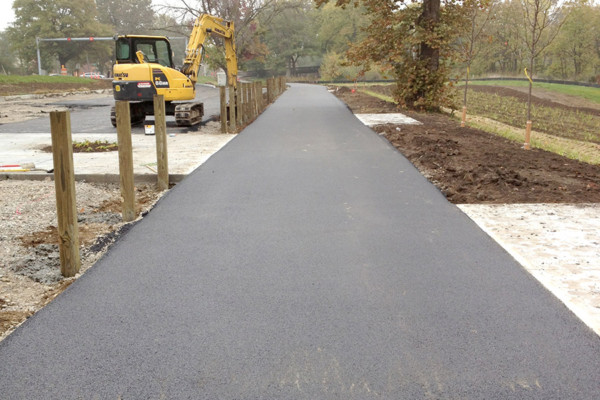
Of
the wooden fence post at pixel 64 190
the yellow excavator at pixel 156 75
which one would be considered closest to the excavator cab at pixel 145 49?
the yellow excavator at pixel 156 75

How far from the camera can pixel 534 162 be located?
32.6 feet

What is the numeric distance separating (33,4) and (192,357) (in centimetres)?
7743

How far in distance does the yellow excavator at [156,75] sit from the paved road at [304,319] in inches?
409

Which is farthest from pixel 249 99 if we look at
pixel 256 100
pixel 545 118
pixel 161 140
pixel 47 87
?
pixel 47 87

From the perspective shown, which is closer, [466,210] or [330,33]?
[466,210]

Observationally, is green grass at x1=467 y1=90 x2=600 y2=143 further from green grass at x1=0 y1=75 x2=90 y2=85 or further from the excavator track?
green grass at x1=0 y1=75 x2=90 y2=85

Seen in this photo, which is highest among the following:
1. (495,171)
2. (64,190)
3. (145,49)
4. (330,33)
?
(330,33)

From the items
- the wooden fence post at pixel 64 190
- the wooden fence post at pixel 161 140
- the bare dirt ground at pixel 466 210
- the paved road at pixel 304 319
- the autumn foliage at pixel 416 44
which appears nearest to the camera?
the paved road at pixel 304 319

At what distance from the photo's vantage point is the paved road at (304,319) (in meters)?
3.11

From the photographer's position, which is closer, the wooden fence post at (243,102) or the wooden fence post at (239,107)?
the wooden fence post at (239,107)

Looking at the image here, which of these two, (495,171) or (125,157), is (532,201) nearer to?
(495,171)

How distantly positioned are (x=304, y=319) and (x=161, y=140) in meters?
5.06

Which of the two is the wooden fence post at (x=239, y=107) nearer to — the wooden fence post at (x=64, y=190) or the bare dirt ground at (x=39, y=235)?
the bare dirt ground at (x=39, y=235)

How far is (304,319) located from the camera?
3.89 m
